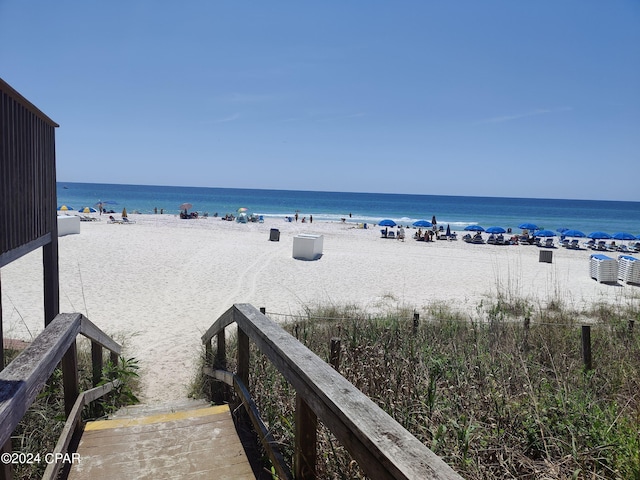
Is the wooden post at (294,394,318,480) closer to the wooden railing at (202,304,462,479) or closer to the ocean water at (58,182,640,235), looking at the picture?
the wooden railing at (202,304,462,479)

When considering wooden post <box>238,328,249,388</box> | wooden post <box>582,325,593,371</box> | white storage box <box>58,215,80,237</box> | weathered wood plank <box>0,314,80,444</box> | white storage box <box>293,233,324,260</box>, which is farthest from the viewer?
white storage box <box>58,215,80,237</box>

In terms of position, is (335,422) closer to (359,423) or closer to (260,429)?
(359,423)

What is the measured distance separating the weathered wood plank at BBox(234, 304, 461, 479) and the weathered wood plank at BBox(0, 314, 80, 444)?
3.38 ft

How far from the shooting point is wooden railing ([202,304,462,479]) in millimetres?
1147

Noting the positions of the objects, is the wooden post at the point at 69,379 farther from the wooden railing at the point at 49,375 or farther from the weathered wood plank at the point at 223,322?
the weathered wood plank at the point at 223,322

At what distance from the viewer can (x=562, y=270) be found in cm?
1778

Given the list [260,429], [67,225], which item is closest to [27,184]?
[260,429]

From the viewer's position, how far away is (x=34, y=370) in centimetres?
192

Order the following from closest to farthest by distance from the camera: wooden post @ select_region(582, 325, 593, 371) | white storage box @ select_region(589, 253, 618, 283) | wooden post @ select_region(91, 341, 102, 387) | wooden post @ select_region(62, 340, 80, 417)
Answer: wooden post @ select_region(62, 340, 80, 417), wooden post @ select_region(91, 341, 102, 387), wooden post @ select_region(582, 325, 593, 371), white storage box @ select_region(589, 253, 618, 283)

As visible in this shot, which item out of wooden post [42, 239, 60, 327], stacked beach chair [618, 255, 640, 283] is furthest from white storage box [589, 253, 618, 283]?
wooden post [42, 239, 60, 327]

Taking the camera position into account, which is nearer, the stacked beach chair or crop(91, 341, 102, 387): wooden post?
crop(91, 341, 102, 387): wooden post

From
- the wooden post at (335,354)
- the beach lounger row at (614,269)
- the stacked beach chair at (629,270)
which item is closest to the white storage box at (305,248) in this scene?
the beach lounger row at (614,269)

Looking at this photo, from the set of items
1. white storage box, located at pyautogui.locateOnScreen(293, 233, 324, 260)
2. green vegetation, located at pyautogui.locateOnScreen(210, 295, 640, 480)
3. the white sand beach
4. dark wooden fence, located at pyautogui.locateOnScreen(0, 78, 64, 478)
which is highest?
dark wooden fence, located at pyautogui.locateOnScreen(0, 78, 64, 478)

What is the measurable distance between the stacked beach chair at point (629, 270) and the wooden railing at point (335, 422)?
16656mm
